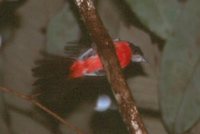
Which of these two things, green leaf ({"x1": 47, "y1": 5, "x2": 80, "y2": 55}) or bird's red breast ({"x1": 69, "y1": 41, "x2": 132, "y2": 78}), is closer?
bird's red breast ({"x1": 69, "y1": 41, "x2": 132, "y2": 78})

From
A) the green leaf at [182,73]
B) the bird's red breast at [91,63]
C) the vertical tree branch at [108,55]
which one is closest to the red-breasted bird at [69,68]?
the bird's red breast at [91,63]

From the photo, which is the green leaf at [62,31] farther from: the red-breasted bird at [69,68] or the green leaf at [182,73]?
the green leaf at [182,73]

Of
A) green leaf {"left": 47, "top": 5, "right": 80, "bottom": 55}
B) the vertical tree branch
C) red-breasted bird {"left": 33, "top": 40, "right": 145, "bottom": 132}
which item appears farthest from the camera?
green leaf {"left": 47, "top": 5, "right": 80, "bottom": 55}

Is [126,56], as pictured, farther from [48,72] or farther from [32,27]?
[32,27]

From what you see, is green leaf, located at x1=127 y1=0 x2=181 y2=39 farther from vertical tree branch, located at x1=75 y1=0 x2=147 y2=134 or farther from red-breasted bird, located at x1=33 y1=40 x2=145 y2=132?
vertical tree branch, located at x1=75 y1=0 x2=147 y2=134

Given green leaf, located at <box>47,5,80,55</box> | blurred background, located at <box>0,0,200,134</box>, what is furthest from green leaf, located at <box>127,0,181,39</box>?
green leaf, located at <box>47,5,80,55</box>

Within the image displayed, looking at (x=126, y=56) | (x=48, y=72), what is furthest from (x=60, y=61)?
(x=126, y=56)

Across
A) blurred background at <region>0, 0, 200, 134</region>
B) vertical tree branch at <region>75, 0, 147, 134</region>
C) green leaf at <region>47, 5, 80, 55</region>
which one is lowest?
blurred background at <region>0, 0, 200, 134</region>

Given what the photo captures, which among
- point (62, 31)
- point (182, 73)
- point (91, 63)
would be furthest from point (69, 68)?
point (182, 73)
